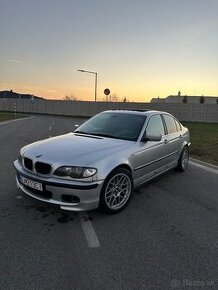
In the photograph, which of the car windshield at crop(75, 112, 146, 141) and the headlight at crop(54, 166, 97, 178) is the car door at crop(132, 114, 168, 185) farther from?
the headlight at crop(54, 166, 97, 178)

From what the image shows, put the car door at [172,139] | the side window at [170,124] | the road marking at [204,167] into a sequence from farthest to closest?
the road marking at [204,167] → the side window at [170,124] → the car door at [172,139]

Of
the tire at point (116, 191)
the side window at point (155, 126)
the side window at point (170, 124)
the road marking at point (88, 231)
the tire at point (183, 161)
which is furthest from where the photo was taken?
the tire at point (183, 161)

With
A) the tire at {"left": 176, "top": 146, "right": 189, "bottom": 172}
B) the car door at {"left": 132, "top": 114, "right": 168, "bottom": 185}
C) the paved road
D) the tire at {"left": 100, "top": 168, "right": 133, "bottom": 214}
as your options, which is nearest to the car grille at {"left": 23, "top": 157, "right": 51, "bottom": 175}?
the paved road

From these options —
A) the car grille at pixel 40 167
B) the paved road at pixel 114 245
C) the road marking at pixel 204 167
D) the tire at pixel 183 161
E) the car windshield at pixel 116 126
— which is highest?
the car windshield at pixel 116 126

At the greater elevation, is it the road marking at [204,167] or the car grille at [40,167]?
the car grille at [40,167]

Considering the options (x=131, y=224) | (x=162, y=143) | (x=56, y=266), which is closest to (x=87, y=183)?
(x=131, y=224)

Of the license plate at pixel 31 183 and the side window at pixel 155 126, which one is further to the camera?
the side window at pixel 155 126

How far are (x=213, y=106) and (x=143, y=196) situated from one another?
31735 millimetres

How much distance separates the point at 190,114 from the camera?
36.1m

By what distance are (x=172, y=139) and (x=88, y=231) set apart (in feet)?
11.1

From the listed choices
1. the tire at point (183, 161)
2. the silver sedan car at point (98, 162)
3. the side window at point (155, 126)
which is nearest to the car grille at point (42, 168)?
the silver sedan car at point (98, 162)

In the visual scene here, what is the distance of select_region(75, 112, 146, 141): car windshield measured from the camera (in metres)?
5.57

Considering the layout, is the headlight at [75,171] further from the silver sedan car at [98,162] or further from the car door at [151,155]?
the car door at [151,155]

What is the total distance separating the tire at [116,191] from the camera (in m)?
4.52
